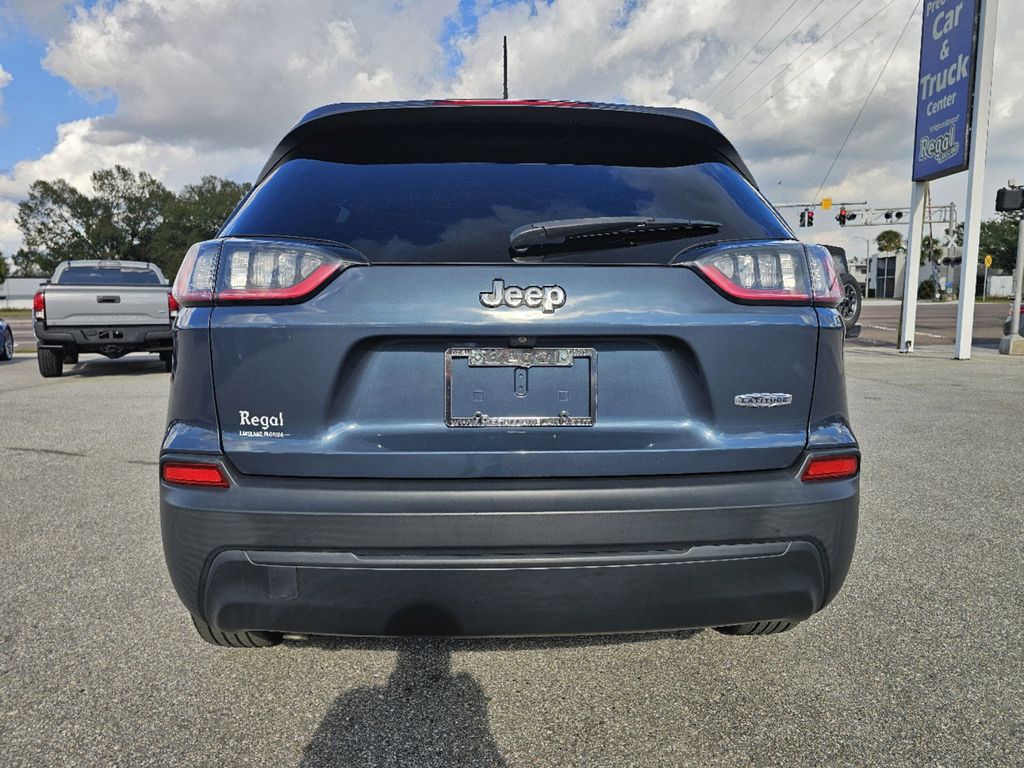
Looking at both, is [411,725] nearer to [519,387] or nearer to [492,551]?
[492,551]

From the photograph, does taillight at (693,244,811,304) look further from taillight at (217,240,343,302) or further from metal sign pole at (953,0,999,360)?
metal sign pole at (953,0,999,360)

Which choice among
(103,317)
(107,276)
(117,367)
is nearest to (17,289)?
(117,367)

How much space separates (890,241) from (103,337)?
106m

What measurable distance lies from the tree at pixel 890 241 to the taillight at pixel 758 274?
355 feet

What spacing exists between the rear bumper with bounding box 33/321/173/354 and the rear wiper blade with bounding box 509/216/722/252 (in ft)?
33.6

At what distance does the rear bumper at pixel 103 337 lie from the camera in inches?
417

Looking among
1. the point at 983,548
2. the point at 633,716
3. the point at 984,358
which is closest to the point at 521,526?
the point at 633,716

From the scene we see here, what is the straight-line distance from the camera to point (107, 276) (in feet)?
39.7

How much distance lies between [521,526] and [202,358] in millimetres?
936

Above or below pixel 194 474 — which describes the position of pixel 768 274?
above

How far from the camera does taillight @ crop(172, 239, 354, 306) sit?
1892mm

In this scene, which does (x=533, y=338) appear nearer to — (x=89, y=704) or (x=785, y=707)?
(x=785, y=707)

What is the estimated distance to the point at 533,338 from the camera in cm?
190

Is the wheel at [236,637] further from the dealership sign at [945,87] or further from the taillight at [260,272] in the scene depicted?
the dealership sign at [945,87]
